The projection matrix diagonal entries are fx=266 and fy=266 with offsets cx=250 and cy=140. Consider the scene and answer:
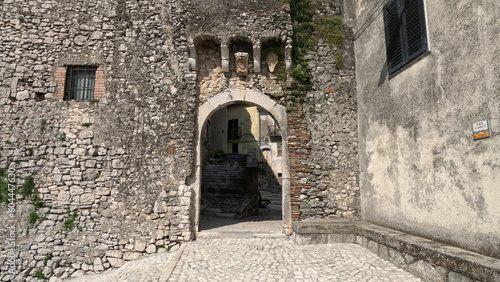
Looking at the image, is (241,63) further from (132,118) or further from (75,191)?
(75,191)

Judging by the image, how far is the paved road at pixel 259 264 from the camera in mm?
3977

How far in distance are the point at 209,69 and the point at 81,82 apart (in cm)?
304

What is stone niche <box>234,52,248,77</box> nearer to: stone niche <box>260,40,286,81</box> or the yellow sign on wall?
stone niche <box>260,40,286,81</box>

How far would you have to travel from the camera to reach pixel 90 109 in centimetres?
608

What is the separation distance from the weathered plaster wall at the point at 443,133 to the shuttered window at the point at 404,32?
5.4 inches

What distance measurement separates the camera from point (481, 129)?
3.28 m

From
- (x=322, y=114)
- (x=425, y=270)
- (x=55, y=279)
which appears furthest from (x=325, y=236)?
(x=55, y=279)

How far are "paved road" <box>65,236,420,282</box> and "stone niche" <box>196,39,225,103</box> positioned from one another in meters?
3.41

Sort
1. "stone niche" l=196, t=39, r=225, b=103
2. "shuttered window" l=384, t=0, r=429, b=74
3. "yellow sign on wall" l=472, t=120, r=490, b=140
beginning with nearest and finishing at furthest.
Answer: "yellow sign on wall" l=472, t=120, r=490, b=140 < "shuttered window" l=384, t=0, r=429, b=74 < "stone niche" l=196, t=39, r=225, b=103

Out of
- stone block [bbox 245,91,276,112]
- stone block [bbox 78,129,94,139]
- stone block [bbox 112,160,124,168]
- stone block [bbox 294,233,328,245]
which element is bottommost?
stone block [bbox 294,233,328,245]

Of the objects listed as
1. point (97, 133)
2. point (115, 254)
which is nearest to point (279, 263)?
point (115, 254)

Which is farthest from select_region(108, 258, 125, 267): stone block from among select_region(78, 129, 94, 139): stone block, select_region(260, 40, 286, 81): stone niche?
select_region(260, 40, 286, 81): stone niche

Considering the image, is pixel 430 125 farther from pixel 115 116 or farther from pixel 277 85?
pixel 115 116

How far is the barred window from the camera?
6.29 meters
